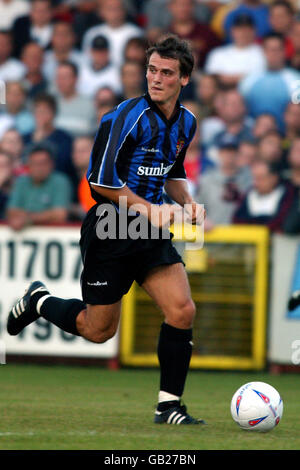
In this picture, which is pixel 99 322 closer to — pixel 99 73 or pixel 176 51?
pixel 176 51

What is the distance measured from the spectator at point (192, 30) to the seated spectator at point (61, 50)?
4.80 feet

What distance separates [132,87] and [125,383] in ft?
16.0

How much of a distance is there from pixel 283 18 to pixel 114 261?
7.40 m

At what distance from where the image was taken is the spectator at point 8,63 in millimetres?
13758

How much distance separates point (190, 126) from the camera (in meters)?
6.12

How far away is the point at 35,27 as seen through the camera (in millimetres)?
14078

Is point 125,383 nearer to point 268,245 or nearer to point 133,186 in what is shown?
point 268,245

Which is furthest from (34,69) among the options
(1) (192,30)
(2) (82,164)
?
(2) (82,164)

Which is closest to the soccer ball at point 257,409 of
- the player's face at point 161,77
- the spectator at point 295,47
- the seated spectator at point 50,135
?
the player's face at point 161,77

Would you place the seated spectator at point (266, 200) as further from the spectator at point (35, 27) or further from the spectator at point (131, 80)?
the spectator at point (35, 27)

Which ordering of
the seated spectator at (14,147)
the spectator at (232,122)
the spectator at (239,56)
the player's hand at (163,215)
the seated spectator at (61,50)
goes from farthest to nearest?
the seated spectator at (61,50)
the spectator at (239,56)
the seated spectator at (14,147)
the spectator at (232,122)
the player's hand at (163,215)

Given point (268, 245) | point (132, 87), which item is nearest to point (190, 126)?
point (268, 245)

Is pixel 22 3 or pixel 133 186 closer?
pixel 133 186
